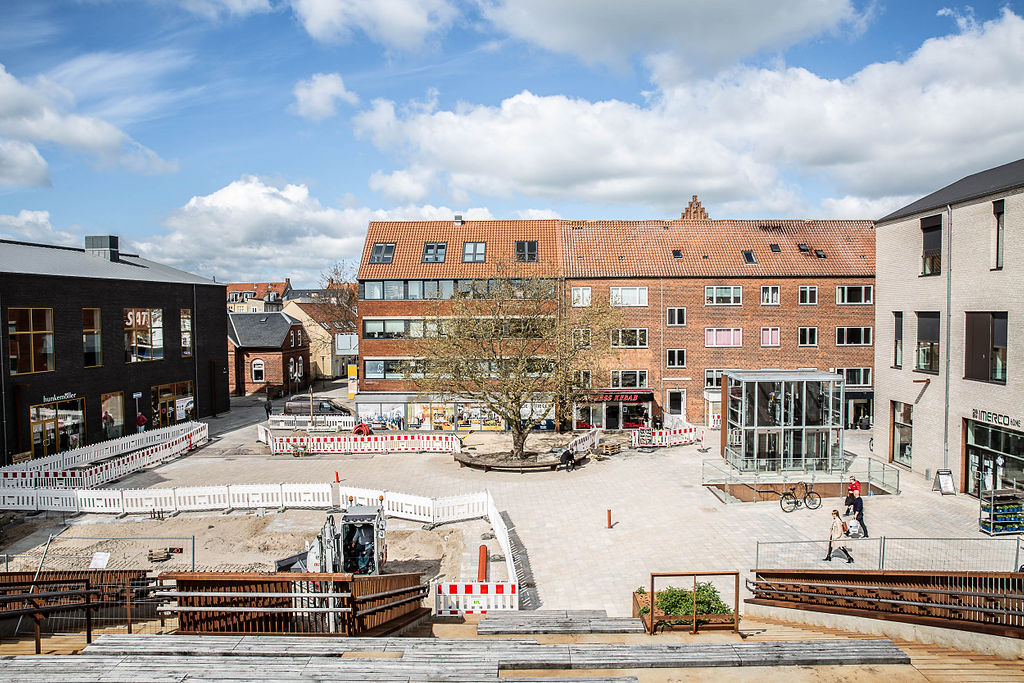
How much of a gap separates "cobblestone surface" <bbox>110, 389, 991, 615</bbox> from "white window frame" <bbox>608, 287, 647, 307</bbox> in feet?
31.5

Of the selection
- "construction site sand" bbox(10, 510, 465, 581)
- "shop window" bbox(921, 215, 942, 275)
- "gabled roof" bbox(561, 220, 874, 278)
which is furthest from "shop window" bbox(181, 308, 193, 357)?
"shop window" bbox(921, 215, 942, 275)

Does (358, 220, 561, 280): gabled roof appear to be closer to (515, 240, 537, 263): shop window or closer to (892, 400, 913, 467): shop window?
(515, 240, 537, 263): shop window

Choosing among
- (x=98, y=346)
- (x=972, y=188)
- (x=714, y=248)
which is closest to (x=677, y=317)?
(x=714, y=248)

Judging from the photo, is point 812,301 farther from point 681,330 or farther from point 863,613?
point 863,613

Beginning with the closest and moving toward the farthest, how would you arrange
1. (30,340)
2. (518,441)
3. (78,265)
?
1. (30,340)
2. (518,441)
3. (78,265)

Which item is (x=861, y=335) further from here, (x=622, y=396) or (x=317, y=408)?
(x=317, y=408)

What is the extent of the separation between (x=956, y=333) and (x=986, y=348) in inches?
65.6

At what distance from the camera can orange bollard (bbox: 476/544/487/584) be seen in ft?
49.8

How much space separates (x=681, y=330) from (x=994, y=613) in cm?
2695

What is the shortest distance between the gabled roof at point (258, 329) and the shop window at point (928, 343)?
141 feet

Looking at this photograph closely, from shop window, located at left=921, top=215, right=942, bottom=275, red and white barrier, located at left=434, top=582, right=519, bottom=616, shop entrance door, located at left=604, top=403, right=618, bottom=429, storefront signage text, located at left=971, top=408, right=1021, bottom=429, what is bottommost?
red and white barrier, located at left=434, top=582, right=519, bottom=616

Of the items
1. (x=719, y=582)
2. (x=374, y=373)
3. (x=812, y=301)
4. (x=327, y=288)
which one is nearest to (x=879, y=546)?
(x=719, y=582)

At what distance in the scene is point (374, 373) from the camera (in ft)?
122

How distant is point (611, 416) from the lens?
35.8 meters
